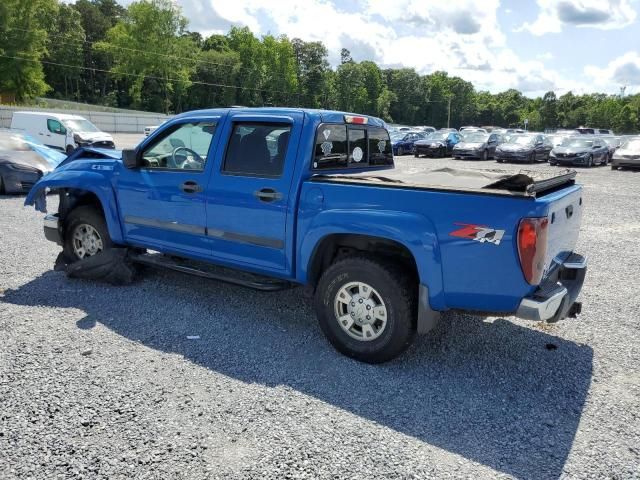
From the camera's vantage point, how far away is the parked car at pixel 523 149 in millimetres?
26484

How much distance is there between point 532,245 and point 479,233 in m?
0.34

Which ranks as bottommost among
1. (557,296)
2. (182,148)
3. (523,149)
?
(557,296)

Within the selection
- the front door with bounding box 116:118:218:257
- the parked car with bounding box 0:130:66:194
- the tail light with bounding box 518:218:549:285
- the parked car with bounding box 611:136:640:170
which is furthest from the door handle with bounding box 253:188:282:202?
the parked car with bounding box 611:136:640:170

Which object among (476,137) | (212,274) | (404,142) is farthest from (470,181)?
(404,142)

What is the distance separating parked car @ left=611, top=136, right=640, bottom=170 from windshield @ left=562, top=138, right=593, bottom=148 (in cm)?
235

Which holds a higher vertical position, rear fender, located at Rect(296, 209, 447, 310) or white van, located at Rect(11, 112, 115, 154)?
white van, located at Rect(11, 112, 115, 154)

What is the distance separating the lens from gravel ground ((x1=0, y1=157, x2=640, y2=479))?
9.85 ft

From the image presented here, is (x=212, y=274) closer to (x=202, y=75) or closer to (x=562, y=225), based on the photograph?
(x=562, y=225)

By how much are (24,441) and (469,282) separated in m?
2.96

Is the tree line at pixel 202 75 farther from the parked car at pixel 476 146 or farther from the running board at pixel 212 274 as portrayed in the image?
the running board at pixel 212 274

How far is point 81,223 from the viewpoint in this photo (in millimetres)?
6172

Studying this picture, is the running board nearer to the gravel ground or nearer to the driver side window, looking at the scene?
the gravel ground

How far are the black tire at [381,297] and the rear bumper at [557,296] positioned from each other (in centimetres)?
80

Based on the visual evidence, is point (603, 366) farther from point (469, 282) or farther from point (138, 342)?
point (138, 342)
